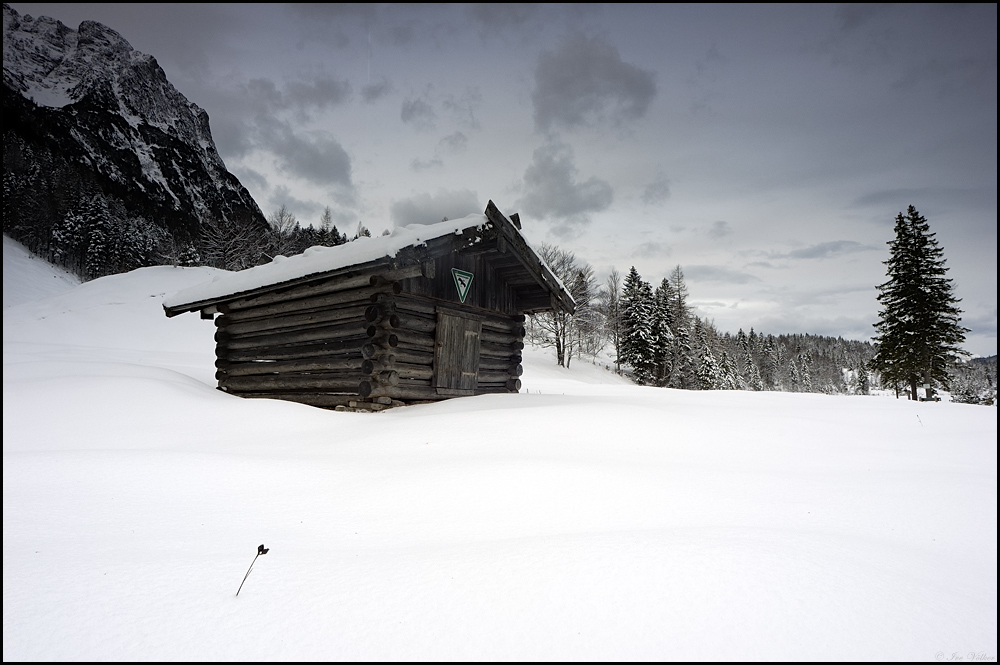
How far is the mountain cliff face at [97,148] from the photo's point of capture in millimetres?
56312

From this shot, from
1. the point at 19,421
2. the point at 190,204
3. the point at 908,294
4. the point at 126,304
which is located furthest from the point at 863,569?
the point at 190,204

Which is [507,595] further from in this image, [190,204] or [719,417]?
[190,204]

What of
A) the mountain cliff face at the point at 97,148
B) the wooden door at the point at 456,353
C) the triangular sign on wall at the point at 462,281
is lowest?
the wooden door at the point at 456,353

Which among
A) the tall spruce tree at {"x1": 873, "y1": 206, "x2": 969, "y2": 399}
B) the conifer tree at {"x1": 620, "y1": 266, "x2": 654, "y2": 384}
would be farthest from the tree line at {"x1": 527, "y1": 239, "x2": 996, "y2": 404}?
the tall spruce tree at {"x1": 873, "y1": 206, "x2": 969, "y2": 399}

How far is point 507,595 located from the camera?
7.64ft

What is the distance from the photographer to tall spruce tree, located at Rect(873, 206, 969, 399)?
81.1 ft

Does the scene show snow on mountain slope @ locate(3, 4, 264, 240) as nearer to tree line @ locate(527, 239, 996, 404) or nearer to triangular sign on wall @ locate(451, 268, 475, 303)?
tree line @ locate(527, 239, 996, 404)

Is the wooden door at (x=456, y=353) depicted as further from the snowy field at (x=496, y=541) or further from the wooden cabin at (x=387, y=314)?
the snowy field at (x=496, y=541)

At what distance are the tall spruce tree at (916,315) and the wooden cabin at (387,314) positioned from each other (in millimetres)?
23180

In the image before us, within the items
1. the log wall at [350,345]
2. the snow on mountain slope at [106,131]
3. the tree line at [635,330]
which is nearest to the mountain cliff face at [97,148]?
the snow on mountain slope at [106,131]

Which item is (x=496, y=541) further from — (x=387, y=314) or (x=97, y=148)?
(x=97, y=148)

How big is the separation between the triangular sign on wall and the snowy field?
15.1 ft

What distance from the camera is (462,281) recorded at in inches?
459

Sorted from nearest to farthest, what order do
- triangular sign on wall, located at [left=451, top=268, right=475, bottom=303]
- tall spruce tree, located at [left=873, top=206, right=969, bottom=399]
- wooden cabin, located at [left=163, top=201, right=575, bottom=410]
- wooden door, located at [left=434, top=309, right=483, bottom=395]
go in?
wooden cabin, located at [left=163, top=201, right=575, bottom=410] → wooden door, located at [left=434, top=309, right=483, bottom=395] → triangular sign on wall, located at [left=451, top=268, right=475, bottom=303] → tall spruce tree, located at [left=873, top=206, right=969, bottom=399]
